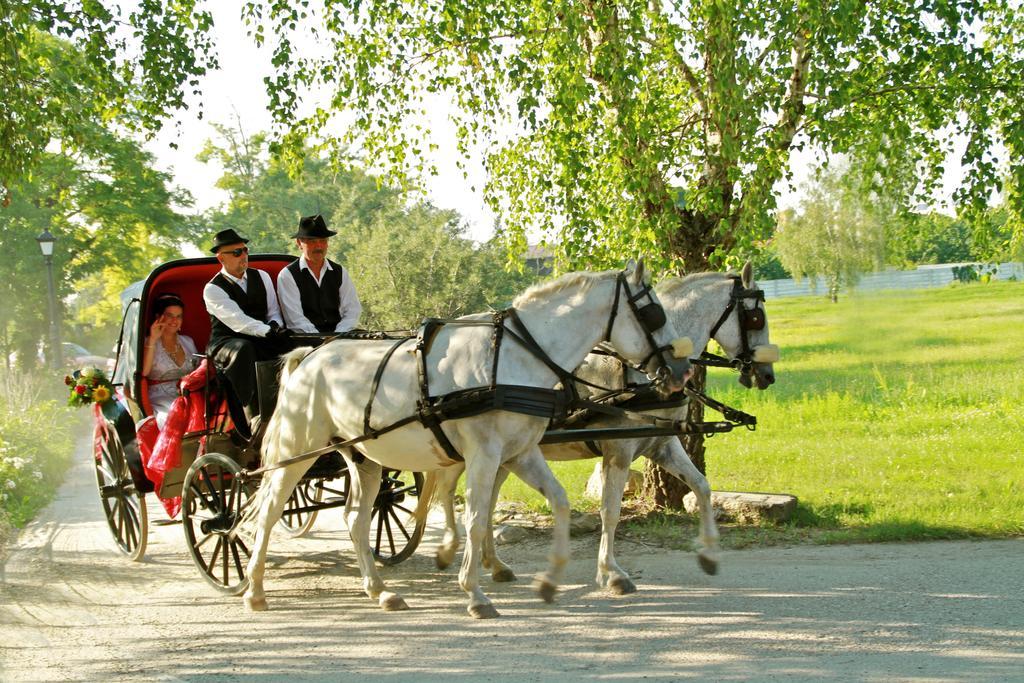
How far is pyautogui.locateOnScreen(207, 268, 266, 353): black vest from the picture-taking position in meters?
7.52

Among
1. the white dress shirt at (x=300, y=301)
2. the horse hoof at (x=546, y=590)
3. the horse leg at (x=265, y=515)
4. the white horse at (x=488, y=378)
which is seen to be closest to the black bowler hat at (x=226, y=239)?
the white dress shirt at (x=300, y=301)

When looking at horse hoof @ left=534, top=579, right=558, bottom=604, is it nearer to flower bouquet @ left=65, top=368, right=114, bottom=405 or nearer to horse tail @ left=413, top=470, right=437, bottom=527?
horse tail @ left=413, top=470, right=437, bottom=527

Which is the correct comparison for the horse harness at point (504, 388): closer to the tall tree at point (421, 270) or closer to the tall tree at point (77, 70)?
the tall tree at point (77, 70)

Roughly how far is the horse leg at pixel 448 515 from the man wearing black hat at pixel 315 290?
1343 millimetres

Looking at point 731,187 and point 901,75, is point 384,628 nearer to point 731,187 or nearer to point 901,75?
point 731,187

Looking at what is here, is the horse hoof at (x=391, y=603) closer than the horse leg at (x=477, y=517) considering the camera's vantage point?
No

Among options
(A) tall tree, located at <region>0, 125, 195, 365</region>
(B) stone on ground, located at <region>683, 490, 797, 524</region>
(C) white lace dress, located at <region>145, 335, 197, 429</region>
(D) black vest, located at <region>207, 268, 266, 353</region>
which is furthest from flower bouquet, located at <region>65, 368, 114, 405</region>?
(A) tall tree, located at <region>0, 125, 195, 365</region>

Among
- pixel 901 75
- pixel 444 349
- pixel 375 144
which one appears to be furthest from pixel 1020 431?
Answer: pixel 444 349

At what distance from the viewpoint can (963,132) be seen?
31.1ft

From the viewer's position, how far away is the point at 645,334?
6.22m

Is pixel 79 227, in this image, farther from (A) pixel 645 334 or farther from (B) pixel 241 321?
(A) pixel 645 334

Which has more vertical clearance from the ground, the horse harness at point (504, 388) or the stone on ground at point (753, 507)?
the horse harness at point (504, 388)

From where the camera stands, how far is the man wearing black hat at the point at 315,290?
761 centimetres

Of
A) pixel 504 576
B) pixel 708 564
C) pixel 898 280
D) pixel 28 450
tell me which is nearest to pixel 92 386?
pixel 504 576
